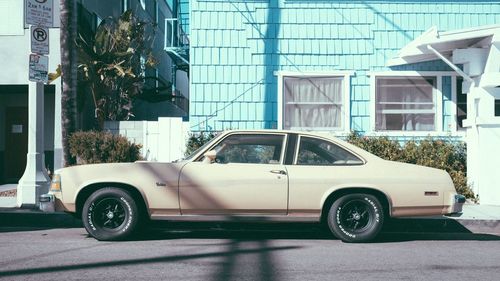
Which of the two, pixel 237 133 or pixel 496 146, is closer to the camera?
pixel 237 133

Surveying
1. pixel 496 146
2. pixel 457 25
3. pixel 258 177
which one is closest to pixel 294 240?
pixel 258 177

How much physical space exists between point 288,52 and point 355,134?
2130mm

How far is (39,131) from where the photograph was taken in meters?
10.4

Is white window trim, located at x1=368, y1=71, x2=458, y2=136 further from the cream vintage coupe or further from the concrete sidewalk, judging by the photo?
the cream vintage coupe

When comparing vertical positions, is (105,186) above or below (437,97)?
below

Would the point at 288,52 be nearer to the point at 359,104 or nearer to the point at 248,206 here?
the point at 359,104

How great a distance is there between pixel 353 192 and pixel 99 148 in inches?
232

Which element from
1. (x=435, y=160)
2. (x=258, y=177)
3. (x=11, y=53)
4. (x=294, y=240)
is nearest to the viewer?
(x=258, y=177)

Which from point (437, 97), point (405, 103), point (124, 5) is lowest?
point (405, 103)

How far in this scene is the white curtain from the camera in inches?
504

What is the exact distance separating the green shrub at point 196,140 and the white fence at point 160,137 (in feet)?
0.63

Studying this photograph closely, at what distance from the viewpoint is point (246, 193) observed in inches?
305

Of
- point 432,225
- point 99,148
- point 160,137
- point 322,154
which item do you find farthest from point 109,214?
point 160,137

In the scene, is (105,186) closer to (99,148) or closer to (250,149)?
(250,149)
